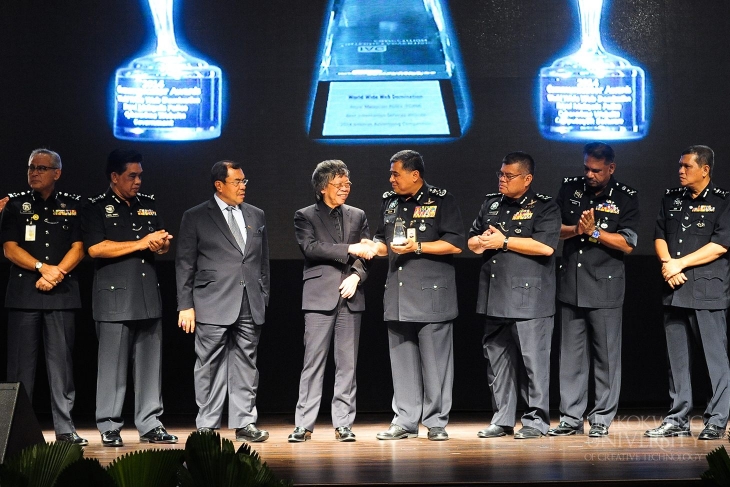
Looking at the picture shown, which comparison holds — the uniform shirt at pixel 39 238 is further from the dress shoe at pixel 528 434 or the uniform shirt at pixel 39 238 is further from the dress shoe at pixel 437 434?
Result: the dress shoe at pixel 528 434

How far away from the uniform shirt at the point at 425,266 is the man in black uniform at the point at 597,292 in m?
0.72

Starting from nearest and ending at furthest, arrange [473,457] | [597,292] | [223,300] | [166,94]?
[473,457], [223,300], [597,292], [166,94]

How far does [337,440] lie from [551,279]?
Result: 161cm

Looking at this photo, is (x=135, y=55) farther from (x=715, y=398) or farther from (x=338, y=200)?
(x=715, y=398)

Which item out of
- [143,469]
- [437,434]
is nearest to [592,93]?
[437,434]

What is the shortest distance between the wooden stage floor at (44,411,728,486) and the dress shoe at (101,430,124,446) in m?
0.07

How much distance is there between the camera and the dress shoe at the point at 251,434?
540 cm

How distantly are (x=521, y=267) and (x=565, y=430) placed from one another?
1.03 m

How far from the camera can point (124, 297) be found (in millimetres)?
5414

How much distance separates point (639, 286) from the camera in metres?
6.69

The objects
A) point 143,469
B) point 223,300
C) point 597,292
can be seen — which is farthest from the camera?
point 597,292

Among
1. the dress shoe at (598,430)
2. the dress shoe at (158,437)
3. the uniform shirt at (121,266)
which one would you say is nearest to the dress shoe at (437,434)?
the dress shoe at (598,430)

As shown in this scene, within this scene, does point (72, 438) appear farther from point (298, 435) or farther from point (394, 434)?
point (394, 434)

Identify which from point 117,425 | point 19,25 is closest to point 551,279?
point 117,425
